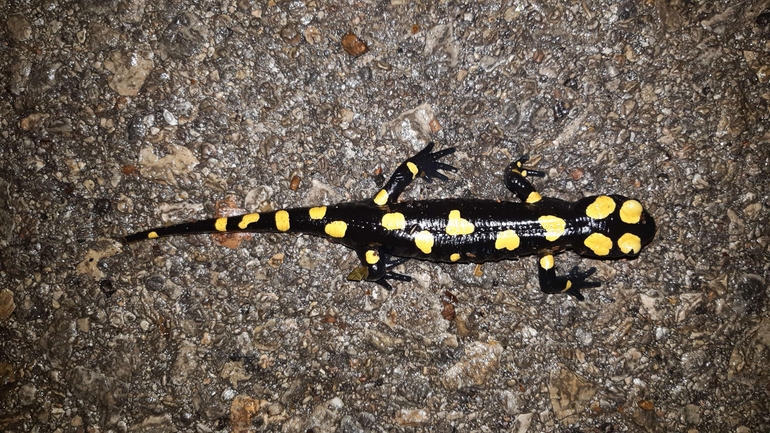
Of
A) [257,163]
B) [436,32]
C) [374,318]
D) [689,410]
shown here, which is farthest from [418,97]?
[689,410]

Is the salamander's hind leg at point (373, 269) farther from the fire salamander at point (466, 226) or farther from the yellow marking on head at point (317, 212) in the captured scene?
the yellow marking on head at point (317, 212)

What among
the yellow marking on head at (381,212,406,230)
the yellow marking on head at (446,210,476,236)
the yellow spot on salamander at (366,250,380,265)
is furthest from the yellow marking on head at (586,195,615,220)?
the yellow spot on salamander at (366,250,380,265)

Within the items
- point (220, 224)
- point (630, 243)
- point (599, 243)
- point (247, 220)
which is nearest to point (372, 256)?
point (247, 220)

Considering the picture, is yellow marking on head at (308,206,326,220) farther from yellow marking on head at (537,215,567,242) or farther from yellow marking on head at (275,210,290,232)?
yellow marking on head at (537,215,567,242)

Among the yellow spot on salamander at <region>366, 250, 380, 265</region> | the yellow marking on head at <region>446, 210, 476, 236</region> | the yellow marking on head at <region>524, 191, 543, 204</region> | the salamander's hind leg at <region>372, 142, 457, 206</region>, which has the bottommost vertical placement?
the yellow spot on salamander at <region>366, 250, 380, 265</region>

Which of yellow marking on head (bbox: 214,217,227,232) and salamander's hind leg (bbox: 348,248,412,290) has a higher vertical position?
yellow marking on head (bbox: 214,217,227,232)

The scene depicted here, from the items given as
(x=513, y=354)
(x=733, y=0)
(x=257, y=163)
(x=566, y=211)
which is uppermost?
(x=733, y=0)

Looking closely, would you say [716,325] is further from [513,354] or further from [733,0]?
[733,0]
